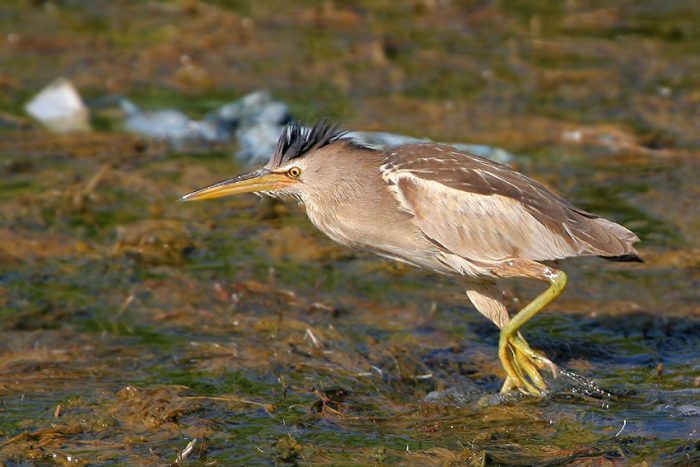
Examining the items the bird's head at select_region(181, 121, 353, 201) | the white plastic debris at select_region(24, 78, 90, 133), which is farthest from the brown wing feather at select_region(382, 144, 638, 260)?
the white plastic debris at select_region(24, 78, 90, 133)

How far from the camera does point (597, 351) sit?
20.9ft

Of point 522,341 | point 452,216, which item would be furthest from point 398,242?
point 522,341

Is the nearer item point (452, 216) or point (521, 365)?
point (452, 216)

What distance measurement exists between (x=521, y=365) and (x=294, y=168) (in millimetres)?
1497

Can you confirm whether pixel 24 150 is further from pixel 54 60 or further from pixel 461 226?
pixel 461 226

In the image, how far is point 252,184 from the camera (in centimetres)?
591

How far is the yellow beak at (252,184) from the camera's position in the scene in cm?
590

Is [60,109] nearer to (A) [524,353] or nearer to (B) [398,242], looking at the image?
(B) [398,242]

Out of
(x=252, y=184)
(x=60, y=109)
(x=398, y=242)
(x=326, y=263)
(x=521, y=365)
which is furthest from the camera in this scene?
(x=60, y=109)

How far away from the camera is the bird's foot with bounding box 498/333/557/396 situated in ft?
18.6

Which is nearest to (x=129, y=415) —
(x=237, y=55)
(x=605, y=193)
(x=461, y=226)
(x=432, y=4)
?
(x=461, y=226)

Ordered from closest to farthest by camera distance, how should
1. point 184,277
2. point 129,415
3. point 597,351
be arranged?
point 129,415, point 597,351, point 184,277

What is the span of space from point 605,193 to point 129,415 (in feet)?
14.1

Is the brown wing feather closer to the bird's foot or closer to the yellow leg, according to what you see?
the yellow leg
